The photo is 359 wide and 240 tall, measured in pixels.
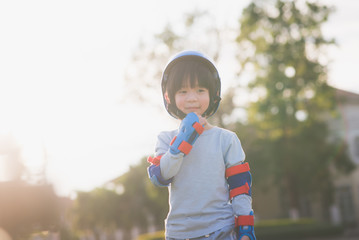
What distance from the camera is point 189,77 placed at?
2928mm

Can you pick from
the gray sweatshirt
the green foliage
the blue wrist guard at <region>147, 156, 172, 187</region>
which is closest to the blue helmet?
the gray sweatshirt

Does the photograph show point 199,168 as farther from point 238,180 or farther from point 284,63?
point 284,63

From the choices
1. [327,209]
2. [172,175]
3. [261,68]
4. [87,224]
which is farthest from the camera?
[87,224]

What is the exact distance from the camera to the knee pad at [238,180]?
9.17 ft

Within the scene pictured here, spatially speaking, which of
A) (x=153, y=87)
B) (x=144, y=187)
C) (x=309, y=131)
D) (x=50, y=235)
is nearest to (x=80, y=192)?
(x=144, y=187)

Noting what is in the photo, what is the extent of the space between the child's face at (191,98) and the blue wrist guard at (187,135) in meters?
0.19

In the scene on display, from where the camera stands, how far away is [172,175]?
107 inches

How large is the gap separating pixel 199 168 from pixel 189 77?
1.86 feet

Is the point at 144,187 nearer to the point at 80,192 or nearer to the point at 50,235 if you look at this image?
the point at 80,192

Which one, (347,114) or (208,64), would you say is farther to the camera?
(347,114)

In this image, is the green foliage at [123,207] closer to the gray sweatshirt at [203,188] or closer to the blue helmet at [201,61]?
the blue helmet at [201,61]

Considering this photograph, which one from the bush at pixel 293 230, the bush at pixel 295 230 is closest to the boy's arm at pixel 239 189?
the bush at pixel 293 230

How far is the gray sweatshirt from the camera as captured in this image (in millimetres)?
2705

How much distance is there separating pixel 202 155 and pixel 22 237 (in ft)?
3.83
